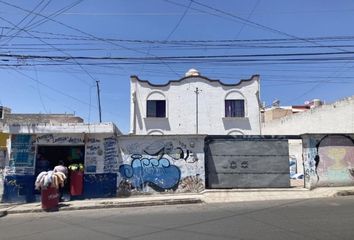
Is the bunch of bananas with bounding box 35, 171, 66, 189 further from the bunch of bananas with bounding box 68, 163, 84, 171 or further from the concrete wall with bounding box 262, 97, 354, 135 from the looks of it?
the concrete wall with bounding box 262, 97, 354, 135

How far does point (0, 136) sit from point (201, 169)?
29.6 feet

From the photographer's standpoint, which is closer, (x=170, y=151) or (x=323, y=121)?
(x=170, y=151)

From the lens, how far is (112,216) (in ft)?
44.1

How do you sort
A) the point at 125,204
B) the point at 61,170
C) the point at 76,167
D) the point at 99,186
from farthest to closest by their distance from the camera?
the point at 99,186 < the point at 76,167 < the point at 61,170 < the point at 125,204

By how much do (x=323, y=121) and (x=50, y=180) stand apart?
67.0 feet

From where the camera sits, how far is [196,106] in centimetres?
3738

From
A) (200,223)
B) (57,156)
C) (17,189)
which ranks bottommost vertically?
(200,223)

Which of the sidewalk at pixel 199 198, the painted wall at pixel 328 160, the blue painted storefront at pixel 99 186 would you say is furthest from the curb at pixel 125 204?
the painted wall at pixel 328 160

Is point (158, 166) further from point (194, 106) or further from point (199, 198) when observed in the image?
point (194, 106)

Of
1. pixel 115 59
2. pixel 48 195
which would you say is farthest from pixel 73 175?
pixel 115 59

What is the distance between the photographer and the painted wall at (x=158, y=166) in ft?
62.0

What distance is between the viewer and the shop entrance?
19.0m

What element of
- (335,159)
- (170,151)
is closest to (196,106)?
(170,151)

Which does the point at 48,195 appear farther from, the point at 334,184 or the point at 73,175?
the point at 334,184
